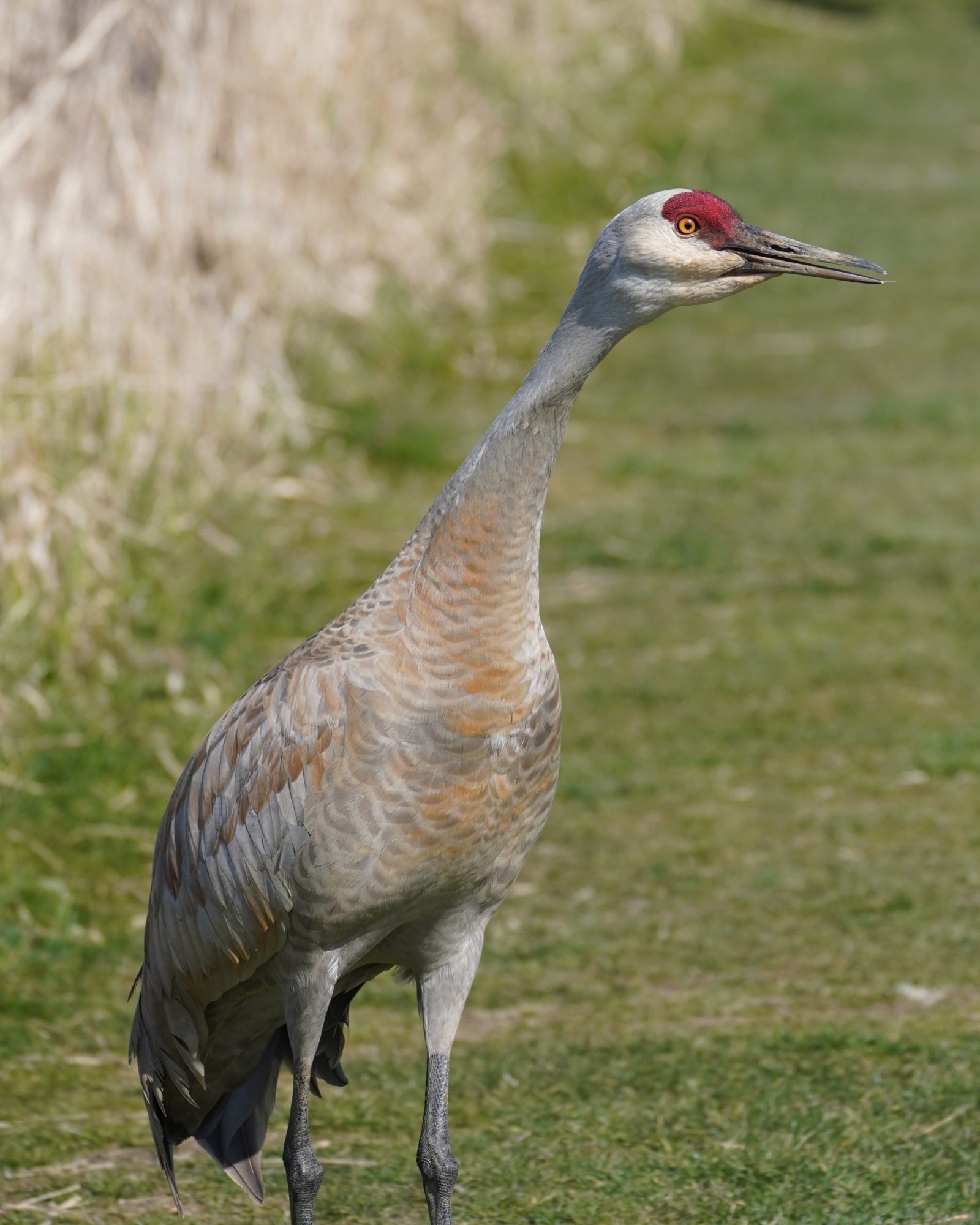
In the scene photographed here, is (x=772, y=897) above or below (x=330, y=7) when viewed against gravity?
below

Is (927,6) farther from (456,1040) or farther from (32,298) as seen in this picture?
(456,1040)

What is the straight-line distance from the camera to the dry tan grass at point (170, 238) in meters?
6.82

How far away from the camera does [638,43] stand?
1405 centimetres

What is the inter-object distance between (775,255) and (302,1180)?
6.33 ft

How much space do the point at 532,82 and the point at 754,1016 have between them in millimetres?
8678

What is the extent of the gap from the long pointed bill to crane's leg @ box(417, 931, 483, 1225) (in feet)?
4.45

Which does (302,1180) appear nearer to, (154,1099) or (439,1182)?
(439,1182)

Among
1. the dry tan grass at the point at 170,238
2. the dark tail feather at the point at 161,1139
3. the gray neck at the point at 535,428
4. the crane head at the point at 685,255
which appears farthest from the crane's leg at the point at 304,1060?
the dry tan grass at the point at 170,238

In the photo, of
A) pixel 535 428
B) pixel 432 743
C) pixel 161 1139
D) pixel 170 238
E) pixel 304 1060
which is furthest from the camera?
pixel 170 238

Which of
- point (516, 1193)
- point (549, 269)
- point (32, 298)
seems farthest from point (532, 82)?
point (516, 1193)

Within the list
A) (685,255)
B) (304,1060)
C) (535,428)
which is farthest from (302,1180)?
(685,255)

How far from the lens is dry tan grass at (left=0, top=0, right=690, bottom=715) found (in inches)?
268

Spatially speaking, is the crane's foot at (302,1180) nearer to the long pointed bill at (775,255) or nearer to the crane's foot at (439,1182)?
the crane's foot at (439,1182)

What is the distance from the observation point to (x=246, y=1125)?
13.3 ft
